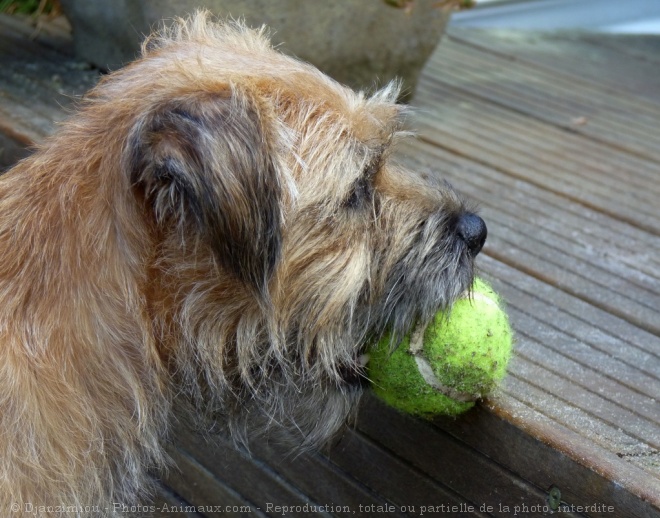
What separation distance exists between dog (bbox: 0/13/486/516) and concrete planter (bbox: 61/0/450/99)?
1812 mm

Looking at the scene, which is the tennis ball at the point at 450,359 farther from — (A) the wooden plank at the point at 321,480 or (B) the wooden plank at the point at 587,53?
(B) the wooden plank at the point at 587,53

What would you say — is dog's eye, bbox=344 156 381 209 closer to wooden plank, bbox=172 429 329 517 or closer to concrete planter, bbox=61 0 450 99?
wooden plank, bbox=172 429 329 517

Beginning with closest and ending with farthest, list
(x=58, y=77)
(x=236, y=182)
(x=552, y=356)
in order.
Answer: (x=236, y=182) → (x=552, y=356) → (x=58, y=77)

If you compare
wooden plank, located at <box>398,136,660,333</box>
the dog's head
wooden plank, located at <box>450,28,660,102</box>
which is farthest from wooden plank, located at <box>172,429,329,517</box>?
wooden plank, located at <box>450,28,660,102</box>

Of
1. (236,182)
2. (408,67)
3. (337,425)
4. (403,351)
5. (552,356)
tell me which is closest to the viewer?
(236,182)

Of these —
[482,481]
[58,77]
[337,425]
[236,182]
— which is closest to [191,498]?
[337,425]

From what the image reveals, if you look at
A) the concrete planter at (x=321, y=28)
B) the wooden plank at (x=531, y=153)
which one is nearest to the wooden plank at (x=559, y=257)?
the wooden plank at (x=531, y=153)

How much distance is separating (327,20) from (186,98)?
2588 millimetres

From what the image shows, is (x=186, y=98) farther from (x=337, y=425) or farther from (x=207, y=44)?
(x=337, y=425)

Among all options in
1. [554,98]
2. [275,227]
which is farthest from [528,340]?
[554,98]

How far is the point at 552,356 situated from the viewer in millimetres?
2512

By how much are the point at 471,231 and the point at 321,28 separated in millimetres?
2363

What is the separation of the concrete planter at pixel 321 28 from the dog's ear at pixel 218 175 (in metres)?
2.07

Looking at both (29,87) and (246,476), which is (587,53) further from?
(246,476)
